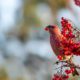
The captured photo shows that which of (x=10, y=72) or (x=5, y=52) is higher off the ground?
(x=5, y=52)

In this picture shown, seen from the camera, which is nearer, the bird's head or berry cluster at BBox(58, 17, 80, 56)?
berry cluster at BBox(58, 17, 80, 56)

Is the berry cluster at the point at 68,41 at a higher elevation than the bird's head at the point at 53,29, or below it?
below

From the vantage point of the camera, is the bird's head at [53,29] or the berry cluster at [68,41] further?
the bird's head at [53,29]

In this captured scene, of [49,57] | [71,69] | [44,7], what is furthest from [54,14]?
[71,69]

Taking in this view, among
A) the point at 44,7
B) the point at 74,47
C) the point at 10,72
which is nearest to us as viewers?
the point at 74,47

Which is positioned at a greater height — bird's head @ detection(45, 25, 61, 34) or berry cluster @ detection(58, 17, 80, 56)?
bird's head @ detection(45, 25, 61, 34)

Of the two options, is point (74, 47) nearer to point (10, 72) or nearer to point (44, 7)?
point (10, 72)

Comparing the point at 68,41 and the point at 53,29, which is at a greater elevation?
the point at 53,29

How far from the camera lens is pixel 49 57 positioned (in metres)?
18.3

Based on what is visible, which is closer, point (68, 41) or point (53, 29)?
point (68, 41)

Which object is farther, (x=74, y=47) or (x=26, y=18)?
(x=26, y=18)

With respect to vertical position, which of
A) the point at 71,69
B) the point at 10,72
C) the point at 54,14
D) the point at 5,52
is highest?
the point at 54,14

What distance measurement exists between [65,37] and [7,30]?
541 inches

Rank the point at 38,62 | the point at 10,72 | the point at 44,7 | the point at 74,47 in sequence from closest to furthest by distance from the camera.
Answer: the point at 74,47 → the point at 10,72 → the point at 38,62 → the point at 44,7
